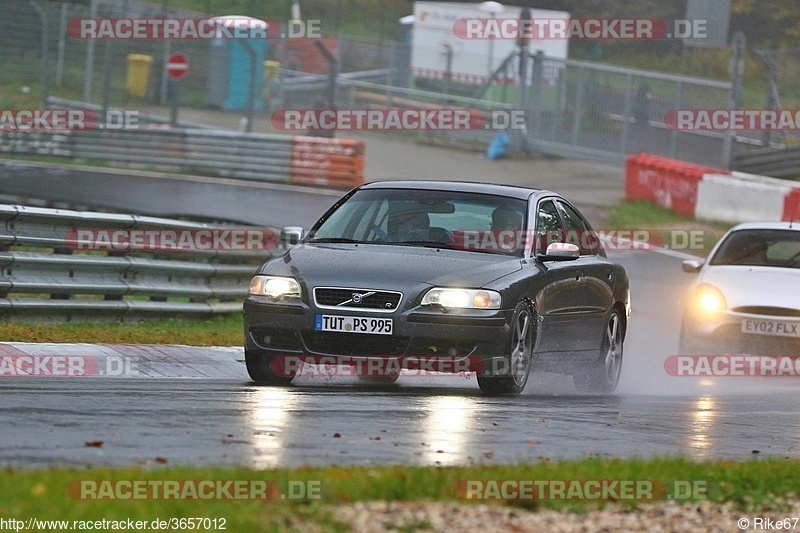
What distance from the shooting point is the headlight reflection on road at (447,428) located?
23.0ft

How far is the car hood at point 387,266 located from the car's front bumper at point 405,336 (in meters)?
0.20

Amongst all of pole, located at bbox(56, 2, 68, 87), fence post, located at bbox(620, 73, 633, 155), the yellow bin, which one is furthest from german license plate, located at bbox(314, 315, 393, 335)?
the yellow bin

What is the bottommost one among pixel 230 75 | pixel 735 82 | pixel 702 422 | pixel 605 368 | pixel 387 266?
pixel 605 368

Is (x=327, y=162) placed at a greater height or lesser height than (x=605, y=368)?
lesser

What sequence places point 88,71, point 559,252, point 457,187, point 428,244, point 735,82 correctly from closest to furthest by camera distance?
point 428,244 < point 559,252 < point 457,187 < point 735,82 < point 88,71

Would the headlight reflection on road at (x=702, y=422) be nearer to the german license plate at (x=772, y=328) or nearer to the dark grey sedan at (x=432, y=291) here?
the dark grey sedan at (x=432, y=291)

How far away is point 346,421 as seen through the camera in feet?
26.2

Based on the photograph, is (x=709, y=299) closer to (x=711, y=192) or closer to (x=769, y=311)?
(x=769, y=311)

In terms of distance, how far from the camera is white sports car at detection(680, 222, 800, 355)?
44.5ft

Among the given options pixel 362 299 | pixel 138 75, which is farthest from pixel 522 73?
pixel 362 299

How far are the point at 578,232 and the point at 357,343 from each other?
2.92m

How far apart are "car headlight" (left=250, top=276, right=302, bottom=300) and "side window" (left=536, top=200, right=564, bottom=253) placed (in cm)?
191

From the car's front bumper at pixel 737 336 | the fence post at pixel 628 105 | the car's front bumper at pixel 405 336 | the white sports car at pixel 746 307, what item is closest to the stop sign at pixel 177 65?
the fence post at pixel 628 105

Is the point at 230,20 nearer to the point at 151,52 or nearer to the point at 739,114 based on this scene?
the point at 151,52
